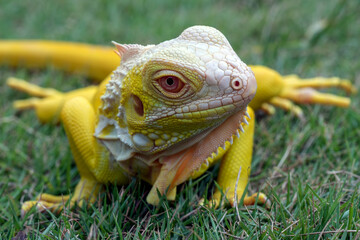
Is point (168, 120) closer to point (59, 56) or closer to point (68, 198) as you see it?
point (68, 198)

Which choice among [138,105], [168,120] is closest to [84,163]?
[138,105]

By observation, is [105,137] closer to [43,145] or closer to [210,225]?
[210,225]

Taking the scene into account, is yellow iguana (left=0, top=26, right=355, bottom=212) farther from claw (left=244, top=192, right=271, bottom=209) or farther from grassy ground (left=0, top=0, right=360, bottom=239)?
grassy ground (left=0, top=0, right=360, bottom=239)

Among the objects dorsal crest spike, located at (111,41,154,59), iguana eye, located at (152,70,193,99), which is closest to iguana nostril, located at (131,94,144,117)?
iguana eye, located at (152,70,193,99)

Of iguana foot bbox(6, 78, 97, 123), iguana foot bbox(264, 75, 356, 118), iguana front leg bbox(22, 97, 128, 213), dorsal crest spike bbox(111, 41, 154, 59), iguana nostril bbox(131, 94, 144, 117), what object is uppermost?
dorsal crest spike bbox(111, 41, 154, 59)

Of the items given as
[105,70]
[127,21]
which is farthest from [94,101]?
[127,21]

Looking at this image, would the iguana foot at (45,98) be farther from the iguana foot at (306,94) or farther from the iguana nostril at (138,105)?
the iguana foot at (306,94)
